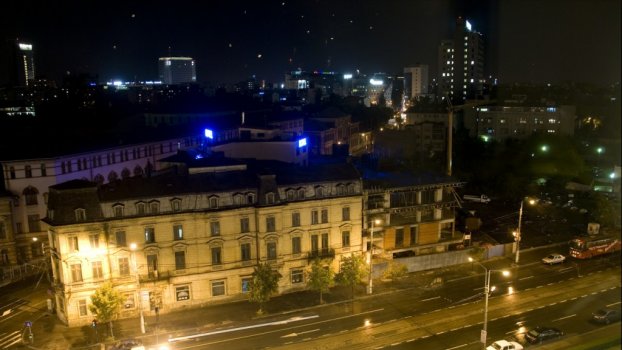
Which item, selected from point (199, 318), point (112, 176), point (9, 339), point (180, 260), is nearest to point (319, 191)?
point (180, 260)

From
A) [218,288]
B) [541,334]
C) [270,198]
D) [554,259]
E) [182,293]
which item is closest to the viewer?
[541,334]

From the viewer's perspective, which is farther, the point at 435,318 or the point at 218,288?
the point at 218,288

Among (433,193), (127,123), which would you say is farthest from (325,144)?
(433,193)

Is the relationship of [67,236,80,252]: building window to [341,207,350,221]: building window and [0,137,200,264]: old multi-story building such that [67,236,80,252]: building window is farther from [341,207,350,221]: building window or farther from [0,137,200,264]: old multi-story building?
[341,207,350,221]: building window

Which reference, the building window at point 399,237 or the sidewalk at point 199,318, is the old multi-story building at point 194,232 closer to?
the sidewalk at point 199,318

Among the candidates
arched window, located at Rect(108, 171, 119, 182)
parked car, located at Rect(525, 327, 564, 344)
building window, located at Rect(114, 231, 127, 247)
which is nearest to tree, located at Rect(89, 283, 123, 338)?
building window, located at Rect(114, 231, 127, 247)

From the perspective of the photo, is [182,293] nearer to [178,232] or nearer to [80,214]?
[178,232]

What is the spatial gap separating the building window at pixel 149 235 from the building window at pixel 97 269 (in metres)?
4.38

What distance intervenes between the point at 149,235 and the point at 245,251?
902 cm

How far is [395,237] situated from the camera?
55875mm

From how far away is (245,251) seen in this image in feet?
161

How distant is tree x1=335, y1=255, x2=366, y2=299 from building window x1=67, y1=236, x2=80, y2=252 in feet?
77.9

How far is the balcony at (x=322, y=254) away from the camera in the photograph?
5119 centimetres

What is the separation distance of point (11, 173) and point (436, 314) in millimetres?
47606
